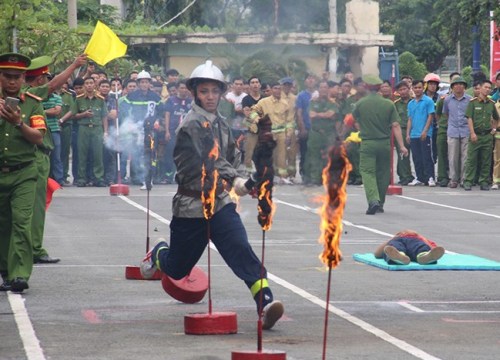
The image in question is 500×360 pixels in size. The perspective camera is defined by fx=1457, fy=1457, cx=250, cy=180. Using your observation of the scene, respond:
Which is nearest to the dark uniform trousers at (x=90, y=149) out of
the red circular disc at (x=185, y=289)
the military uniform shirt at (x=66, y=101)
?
the military uniform shirt at (x=66, y=101)

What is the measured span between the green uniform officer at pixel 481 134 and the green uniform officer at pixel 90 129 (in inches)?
269

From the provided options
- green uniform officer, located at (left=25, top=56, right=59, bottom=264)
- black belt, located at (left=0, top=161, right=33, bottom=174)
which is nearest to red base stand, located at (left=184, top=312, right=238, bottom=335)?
black belt, located at (left=0, top=161, right=33, bottom=174)

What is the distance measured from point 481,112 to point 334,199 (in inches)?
737

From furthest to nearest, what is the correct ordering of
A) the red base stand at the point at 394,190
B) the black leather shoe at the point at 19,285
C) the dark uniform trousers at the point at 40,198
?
the red base stand at the point at 394,190 → the dark uniform trousers at the point at 40,198 → the black leather shoe at the point at 19,285

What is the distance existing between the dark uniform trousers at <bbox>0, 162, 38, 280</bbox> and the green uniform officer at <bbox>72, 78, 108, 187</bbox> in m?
14.5

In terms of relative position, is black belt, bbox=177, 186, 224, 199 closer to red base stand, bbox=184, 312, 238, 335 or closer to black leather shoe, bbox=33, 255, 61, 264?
red base stand, bbox=184, 312, 238, 335

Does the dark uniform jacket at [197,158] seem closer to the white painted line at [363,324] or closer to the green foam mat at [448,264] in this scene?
the white painted line at [363,324]

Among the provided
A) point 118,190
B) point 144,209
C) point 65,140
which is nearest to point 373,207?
point 144,209

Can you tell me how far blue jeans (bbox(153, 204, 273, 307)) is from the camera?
10430mm

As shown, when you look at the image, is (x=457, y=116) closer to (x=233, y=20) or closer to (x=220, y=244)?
(x=233, y=20)

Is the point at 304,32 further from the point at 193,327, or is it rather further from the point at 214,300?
the point at 193,327

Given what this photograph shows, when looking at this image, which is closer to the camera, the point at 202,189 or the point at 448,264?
the point at 202,189

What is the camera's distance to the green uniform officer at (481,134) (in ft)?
85.3

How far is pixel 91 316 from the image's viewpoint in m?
11.0
